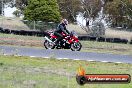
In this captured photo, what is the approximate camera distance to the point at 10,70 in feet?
48.1

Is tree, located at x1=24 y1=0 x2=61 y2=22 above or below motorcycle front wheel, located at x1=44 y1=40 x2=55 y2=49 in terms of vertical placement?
above

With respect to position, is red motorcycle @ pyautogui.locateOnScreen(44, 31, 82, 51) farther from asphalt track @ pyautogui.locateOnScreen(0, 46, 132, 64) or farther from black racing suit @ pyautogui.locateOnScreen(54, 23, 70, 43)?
asphalt track @ pyautogui.locateOnScreen(0, 46, 132, 64)

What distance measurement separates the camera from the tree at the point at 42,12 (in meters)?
48.2

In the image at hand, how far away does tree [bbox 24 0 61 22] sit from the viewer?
48.2 metres

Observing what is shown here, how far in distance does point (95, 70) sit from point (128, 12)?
127 ft

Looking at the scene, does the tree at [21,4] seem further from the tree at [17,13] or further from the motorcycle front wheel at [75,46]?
the motorcycle front wheel at [75,46]

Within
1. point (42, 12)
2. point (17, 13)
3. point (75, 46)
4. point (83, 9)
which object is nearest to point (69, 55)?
point (75, 46)

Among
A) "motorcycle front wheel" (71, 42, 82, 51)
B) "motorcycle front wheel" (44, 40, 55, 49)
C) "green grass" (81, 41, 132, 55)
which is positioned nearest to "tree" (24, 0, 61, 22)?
"green grass" (81, 41, 132, 55)

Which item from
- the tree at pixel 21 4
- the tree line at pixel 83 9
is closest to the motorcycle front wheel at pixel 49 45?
the tree line at pixel 83 9

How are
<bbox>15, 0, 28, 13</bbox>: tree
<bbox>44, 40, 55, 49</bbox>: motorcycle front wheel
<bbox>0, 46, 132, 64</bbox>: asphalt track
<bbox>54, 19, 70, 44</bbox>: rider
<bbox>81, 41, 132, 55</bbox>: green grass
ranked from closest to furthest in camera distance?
<bbox>0, 46, 132, 64</bbox>: asphalt track
<bbox>54, 19, 70, 44</bbox>: rider
<bbox>44, 40, 55, 49</bbox>: motorcycle front wheel
<bbox>81, 41, 132, 55</bbox>: green grass
<bbox>15, 0, 28, 13</bbox>: tree

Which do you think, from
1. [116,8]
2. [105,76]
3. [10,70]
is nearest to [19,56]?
[10,70]

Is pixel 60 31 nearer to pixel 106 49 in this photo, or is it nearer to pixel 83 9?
pixel 106 49

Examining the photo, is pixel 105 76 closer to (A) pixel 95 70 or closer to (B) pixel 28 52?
(A) pixel 95 70

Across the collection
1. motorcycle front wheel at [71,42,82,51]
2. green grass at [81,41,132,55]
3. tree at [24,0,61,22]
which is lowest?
green grass at [81,41,132,55]
